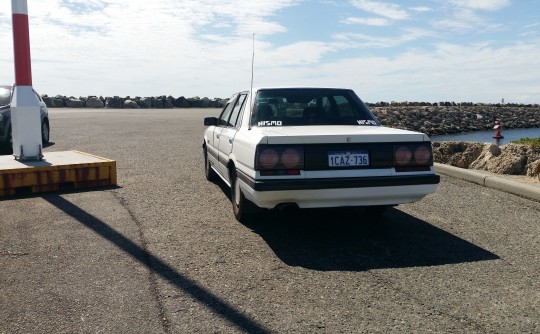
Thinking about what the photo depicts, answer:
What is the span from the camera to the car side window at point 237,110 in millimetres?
6215

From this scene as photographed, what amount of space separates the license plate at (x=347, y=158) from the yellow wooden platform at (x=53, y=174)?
12.9 ft

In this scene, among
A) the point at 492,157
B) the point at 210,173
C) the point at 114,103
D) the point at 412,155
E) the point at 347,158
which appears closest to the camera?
the point at 347,158

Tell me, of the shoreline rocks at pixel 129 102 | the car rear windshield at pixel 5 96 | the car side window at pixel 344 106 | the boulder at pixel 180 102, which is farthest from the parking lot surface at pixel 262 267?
the boulder at pixel 180 102

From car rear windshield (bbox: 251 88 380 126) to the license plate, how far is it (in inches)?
39.8

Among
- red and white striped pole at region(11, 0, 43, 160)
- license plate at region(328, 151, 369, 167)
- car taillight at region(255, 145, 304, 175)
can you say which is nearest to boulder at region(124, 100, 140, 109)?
red and white striped pole at region(11, 0, 43, 160)

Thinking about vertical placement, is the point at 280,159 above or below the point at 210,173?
above

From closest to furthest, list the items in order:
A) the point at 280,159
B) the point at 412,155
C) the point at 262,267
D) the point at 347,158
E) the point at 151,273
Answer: the point at 151,273
the point at 262,267
the point at 280,159
the point at 347,158
the point at 412,155

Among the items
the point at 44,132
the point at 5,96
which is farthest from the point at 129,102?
the point at 5,96

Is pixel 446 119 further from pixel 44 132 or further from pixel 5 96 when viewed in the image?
pixel 5 96

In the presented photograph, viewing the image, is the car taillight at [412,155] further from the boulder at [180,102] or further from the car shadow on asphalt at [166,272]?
the boulder at [180,102]

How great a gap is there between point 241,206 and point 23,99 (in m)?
3.96

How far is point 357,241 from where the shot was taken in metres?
4.90

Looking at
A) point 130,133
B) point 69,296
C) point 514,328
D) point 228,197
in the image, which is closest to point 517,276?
point 514,328

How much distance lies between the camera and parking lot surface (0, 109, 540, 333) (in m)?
3.24
